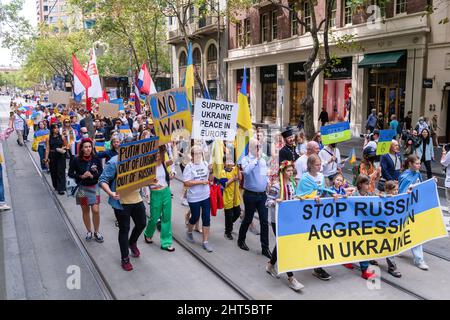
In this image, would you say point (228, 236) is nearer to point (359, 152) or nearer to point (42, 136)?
point (42, 136)

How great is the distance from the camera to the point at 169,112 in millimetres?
7301

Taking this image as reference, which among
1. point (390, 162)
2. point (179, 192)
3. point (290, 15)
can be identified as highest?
point (290, 15)

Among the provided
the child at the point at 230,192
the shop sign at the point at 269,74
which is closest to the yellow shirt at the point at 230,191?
the child at the point at 230,192

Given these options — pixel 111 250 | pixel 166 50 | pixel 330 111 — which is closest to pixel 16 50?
pixel 166 50

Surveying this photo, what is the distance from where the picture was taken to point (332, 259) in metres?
5.53

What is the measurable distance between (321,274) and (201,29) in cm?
3455

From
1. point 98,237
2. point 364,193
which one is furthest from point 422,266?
point 98,237

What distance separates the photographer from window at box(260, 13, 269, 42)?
31.4 metres

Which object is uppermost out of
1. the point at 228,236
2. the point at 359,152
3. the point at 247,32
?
the point at 247,32

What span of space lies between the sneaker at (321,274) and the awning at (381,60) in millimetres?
17346

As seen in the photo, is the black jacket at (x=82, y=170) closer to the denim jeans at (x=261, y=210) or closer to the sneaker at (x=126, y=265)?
the sneaker at (x=126, y=265)

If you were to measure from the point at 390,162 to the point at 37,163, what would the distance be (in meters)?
12.2
